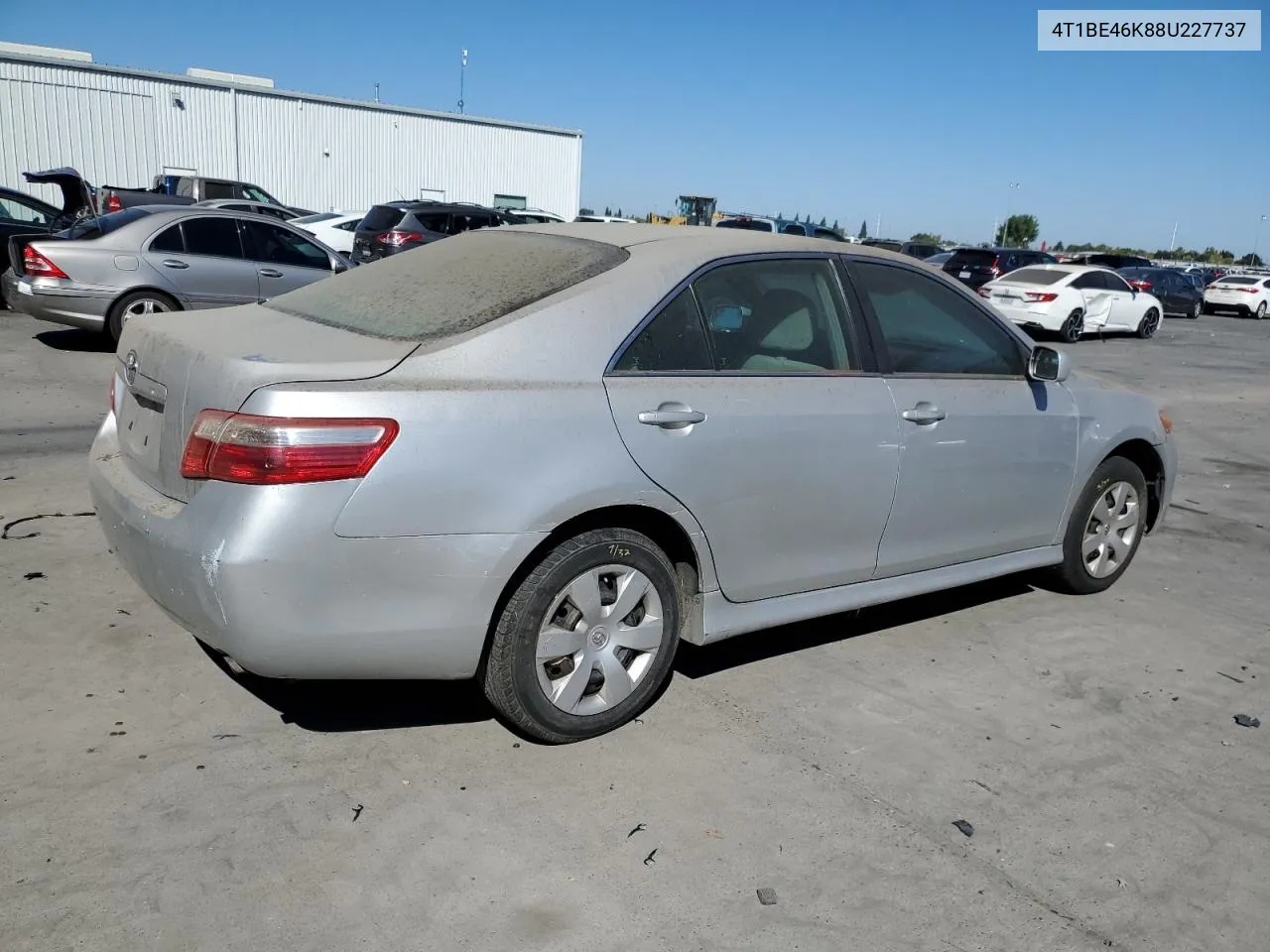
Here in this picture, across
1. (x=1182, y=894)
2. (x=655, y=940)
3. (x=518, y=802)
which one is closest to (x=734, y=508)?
(x=518, y=802)

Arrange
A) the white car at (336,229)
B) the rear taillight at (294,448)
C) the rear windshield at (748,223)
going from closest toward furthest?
the rear taillight at (294,448)
the white car at (336,229)
the rear windshield at (748,223)

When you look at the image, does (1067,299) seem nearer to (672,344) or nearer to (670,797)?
(672,344)

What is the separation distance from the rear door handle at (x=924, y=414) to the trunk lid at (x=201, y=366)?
192cm

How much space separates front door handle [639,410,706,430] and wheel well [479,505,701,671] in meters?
0.27

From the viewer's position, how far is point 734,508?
360 cm

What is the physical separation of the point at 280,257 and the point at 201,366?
894 cm

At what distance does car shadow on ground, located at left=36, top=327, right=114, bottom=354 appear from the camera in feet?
36.6

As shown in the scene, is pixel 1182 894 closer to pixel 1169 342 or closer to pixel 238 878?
pixel 238 878

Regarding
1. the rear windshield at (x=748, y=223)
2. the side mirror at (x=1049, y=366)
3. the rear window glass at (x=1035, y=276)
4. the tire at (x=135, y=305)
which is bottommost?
the tire at (x=135, y=305)

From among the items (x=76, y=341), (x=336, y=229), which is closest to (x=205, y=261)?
(x=76, y=341)

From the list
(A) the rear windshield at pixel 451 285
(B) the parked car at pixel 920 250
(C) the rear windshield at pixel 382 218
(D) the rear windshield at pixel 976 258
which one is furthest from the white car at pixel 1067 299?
(A) the rear windshield at pixel 451 285

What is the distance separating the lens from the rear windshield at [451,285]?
3.40m

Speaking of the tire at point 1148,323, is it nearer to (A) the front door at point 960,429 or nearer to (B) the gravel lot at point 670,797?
(B) the gravel lot at point 670,797

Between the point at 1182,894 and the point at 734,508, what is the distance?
172 centimetres
